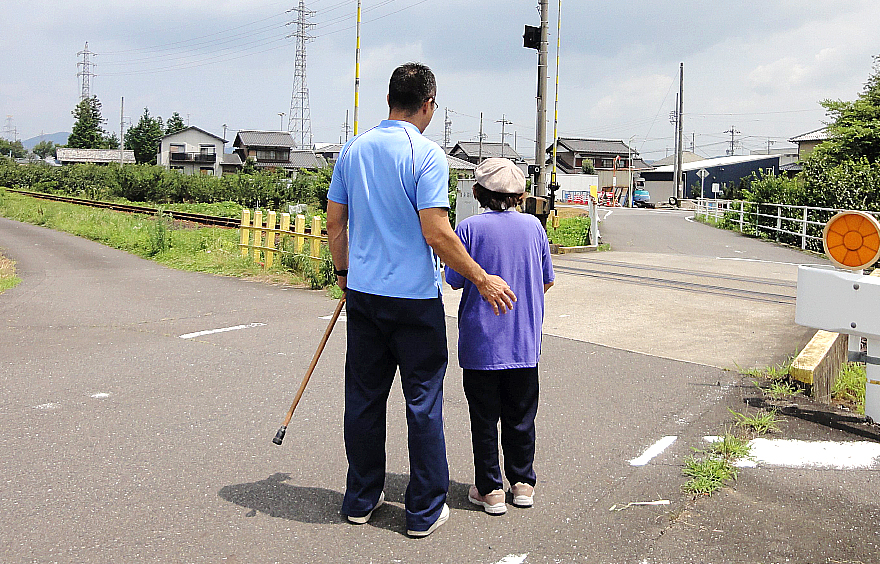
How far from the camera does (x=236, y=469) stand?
3.86m

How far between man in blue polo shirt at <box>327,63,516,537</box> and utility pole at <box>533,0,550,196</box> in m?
13.6

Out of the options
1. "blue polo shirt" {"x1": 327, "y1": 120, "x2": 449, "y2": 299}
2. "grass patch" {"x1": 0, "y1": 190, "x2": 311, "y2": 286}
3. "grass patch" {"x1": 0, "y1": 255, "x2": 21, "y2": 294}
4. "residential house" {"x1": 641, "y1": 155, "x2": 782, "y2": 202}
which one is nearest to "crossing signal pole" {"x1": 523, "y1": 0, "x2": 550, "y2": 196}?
"grass patch" {"x1": 0, "y1": 190, "x2": 311, "y2": 286}

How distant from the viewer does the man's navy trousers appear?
3170mm

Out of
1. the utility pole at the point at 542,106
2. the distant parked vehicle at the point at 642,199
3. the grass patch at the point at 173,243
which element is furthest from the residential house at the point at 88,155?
the utility pole at the point at 542,106

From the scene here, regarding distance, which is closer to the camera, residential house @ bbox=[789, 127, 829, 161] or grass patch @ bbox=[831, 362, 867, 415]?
grass patch @ bbox=[831, 362, 867, 415]

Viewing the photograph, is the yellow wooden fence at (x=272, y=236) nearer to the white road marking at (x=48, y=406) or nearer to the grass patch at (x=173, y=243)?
the grass patch at (x=173, y=243)

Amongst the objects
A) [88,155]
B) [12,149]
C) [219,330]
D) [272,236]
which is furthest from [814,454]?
[12,149]

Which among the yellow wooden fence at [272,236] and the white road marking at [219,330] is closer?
the white road marking at [219,330]

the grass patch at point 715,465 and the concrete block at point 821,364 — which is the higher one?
the concrete block at point 821,364

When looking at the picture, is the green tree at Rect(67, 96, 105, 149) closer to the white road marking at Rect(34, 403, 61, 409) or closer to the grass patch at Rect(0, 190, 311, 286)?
the grass patch at Rect(0, 190, 311, 286)

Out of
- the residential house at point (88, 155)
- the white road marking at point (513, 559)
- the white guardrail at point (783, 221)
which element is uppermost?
the residential house at point (88, 155)

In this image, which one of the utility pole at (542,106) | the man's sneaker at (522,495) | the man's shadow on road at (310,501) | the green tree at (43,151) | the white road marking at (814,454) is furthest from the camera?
the green tree at (43,151)

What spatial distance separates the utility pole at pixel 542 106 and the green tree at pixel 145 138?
7729cm

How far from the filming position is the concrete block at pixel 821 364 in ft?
17.5
